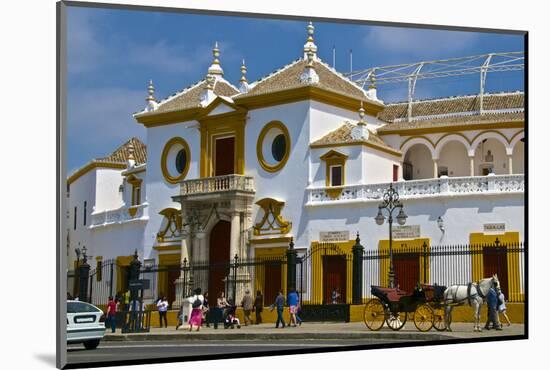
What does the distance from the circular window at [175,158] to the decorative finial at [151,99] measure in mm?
1933

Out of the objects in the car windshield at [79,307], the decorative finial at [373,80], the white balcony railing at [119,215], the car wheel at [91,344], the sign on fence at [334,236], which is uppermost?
the decorative finial at [373,80]

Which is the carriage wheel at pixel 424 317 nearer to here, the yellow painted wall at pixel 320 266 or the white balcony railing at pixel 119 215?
the yellow painted wall at pixel 320 266

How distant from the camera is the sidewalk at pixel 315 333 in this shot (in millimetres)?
17156

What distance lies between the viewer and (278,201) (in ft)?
73.6

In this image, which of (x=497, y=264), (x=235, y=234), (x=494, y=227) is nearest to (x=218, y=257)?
(x=235, y=234)

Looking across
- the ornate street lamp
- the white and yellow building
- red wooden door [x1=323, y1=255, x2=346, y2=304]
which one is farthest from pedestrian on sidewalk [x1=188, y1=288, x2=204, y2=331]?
the ornate street lamp

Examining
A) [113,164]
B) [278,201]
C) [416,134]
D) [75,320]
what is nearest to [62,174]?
[75,320]

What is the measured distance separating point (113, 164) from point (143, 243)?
2.90 m

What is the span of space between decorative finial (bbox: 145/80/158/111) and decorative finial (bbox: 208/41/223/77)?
1195 mm

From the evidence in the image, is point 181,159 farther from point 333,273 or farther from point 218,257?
point 333,273

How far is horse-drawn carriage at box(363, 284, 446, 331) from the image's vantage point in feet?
58.0

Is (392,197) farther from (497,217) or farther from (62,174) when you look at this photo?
(62,174)

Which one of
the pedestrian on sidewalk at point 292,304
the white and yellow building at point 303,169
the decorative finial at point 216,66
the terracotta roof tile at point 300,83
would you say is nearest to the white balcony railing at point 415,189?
the white and yellow building at point 303,169

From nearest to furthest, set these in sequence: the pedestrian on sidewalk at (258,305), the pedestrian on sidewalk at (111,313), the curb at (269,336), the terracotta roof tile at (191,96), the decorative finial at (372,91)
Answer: the curb at (269,336), the pedestrian on sidewalk at (111,313), the pedestrian on sidewalk at (258,305), the terracotta roof tile at (191,96), the decorative finial at (372,91)
